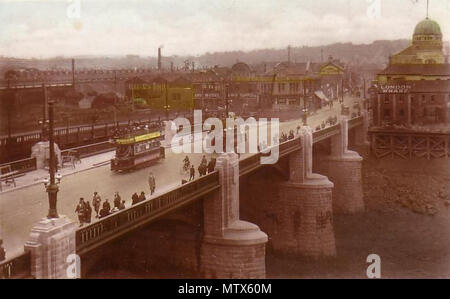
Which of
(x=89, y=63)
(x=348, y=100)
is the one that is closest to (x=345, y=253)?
(x=89, y=63)

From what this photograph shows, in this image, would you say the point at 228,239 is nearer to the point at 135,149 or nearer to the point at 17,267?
the point at 135,149

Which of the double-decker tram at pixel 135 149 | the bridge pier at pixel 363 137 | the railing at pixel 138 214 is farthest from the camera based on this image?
the bridge pier at pixel 363 137

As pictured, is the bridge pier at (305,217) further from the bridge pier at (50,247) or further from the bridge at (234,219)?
the bridge pier at (50,247)

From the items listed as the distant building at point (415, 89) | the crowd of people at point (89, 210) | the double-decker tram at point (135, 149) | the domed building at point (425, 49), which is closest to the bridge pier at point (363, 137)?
the distant building at point (415, 89)

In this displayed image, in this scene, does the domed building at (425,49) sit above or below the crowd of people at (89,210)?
above

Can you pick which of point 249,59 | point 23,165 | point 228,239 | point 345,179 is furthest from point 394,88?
point 23,165

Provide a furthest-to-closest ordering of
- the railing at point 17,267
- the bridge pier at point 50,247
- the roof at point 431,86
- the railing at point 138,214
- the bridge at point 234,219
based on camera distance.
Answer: the roof at point 431,86
the railing at point 138,214
the bridge at point 234,219
the bridge pier at point 50,247
the railing at point 17,267

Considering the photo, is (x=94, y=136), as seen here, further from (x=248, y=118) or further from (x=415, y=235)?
(x=415, y=235)
